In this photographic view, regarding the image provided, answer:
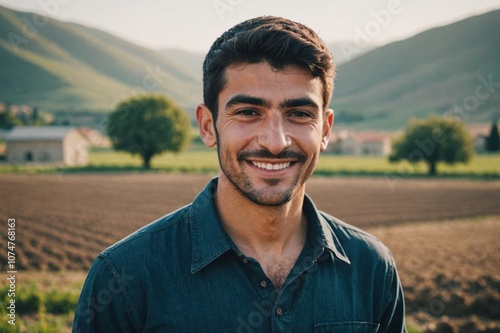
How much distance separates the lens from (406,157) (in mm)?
56531

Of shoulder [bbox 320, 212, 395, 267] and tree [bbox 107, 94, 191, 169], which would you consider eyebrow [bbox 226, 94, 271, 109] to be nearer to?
shoulder [bbox 320, 212, 395, 267]

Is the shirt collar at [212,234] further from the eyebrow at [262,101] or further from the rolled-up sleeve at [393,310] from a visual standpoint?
the eyebrow at [262,101]

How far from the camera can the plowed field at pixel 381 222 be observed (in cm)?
951

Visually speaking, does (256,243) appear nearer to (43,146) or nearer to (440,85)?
(43,146)

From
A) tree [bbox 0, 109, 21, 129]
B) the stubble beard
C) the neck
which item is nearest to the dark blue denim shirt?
the neck

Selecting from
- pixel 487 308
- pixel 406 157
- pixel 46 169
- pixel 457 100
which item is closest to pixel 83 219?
pixel 487 308

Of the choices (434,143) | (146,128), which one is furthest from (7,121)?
(434,143)

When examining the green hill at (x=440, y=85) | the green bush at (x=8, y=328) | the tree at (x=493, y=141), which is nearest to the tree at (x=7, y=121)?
the green bush at (x=8, y=328)

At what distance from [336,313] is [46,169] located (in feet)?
148

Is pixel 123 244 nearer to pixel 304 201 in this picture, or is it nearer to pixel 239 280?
pixel 239 280

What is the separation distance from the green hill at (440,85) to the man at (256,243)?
12808 centimetres

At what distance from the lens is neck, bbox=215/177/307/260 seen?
2529mm

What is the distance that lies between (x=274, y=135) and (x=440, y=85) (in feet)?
585

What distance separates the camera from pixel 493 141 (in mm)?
75750
